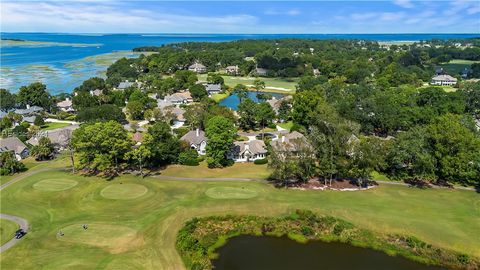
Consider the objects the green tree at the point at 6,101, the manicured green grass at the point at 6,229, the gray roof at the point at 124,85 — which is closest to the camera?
the manicured green grass at the point at 6,229

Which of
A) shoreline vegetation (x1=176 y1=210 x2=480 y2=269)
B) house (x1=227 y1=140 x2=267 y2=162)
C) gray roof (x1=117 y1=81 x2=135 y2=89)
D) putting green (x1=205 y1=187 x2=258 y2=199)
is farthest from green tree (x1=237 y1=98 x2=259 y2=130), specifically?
gray roof (x1=117 y1=81 x2=135 y2=89)

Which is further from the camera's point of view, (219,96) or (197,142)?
(219,96)

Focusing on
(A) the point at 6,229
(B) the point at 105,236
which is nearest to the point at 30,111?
(A) the point at 6,229

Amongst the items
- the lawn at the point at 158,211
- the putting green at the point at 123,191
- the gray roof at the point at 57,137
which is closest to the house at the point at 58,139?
the gray roof at the point at 57,137

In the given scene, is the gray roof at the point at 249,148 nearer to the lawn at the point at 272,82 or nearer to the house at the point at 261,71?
the lawn at the point at 272,82

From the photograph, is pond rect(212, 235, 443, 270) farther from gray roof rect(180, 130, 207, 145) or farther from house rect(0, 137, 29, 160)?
house rect(0, 137, 29, 160)

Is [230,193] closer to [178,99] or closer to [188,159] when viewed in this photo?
[188,159]
